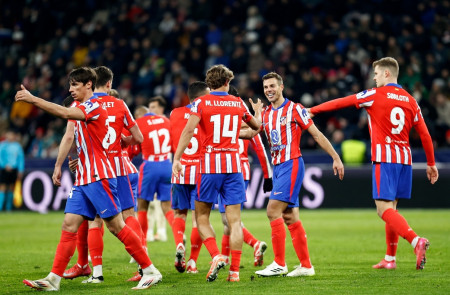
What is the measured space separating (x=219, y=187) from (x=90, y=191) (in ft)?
4.85

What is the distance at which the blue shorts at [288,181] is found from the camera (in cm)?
842

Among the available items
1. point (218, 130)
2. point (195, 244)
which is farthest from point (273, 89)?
point (195, 244)

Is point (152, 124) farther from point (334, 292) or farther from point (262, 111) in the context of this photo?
point (334, 292)

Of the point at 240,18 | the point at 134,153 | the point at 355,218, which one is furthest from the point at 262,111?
the point at 240,18

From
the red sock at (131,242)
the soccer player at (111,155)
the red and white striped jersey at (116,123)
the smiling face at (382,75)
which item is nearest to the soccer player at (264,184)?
the soccer player at (111,155)

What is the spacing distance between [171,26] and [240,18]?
2.35 metres

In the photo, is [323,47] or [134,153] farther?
[323,47]

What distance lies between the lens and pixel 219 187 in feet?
27.1

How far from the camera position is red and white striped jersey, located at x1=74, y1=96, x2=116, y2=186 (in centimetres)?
754

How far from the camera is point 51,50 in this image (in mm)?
26297

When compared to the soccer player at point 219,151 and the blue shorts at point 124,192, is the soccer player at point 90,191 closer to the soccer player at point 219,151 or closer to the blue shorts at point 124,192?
the blue shorts at point 124,192

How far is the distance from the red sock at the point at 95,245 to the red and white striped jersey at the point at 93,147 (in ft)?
3.36

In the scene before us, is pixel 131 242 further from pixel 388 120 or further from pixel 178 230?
pixel 388 120

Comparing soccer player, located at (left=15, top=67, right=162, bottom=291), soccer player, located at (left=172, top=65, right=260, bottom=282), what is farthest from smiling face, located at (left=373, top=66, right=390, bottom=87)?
soccer player, located at (left=15, top=67, right=162, bottom=291)
